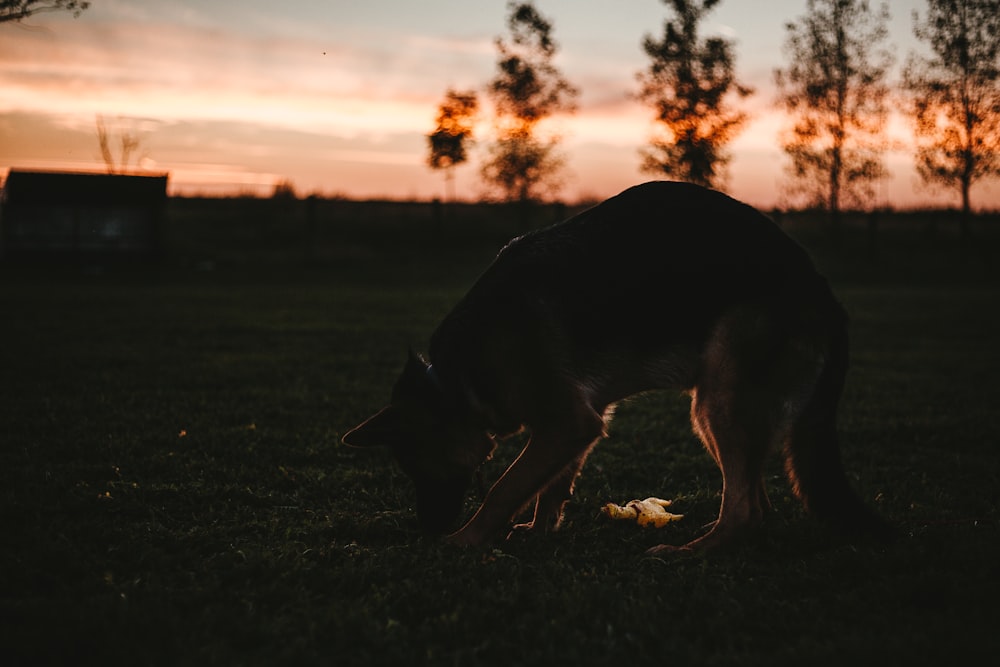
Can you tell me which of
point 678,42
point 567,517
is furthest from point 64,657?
point 678,42

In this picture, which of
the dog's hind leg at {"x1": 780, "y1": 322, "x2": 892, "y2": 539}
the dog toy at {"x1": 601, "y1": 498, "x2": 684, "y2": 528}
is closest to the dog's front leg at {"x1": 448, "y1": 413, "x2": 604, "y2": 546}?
the dog toy at {"x1": 601, "y1": 498, "x2": 684, "y2": 528}

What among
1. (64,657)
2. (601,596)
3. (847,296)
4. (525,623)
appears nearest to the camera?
(64,657)

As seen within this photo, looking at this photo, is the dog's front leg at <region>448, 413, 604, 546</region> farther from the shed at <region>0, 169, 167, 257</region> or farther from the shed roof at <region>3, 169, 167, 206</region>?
the shed roof at <region>3, 169, 167, 206</region>

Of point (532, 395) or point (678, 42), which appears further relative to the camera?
point (678, 42)

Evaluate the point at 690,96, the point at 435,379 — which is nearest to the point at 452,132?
the point at 690,96

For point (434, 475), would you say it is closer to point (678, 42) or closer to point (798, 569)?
point (798, 569)

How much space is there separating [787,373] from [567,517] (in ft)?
4.81

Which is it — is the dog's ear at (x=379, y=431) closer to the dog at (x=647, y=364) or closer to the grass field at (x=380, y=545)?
the dog at (x=647, y=364)

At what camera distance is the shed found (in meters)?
25.5

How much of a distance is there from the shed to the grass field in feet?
63.2

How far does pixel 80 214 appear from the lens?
26.3m

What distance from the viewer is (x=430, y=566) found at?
3373 millimetres

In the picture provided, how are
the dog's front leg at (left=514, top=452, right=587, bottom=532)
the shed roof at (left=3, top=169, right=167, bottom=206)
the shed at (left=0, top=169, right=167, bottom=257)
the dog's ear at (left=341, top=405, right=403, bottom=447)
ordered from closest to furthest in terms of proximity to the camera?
the dog's ear at (left=341, top=405, right=403, bottom=447) < the dog's front leg at (left=514, top=452, right=587, bottom=532) < the shed at (left=0, top=169, right=167, bottom=257) < the shed roof at (left=3, top=169, right=167, bottom=206)

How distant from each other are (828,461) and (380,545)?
2.16 m
